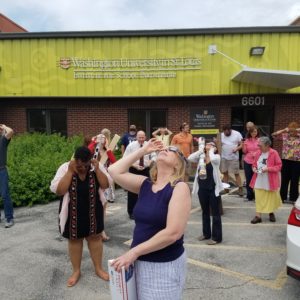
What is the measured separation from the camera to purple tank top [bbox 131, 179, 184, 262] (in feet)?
6.98

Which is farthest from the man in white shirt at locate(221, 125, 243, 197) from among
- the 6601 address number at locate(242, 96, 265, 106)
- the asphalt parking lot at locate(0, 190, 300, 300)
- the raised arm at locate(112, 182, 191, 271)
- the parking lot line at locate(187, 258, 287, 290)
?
the raised arm at locate(112, 182, 191, 271)

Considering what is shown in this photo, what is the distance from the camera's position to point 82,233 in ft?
12.3

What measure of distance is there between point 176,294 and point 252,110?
11.0m

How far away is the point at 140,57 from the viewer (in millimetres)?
11852

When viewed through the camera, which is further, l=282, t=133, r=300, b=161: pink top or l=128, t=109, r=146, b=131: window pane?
l=128, t=109, r=146, b=131: window pane

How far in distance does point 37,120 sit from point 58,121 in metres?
0.86

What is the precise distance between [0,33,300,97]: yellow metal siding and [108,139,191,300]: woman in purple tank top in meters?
9.82

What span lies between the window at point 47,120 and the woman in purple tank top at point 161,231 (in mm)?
11206

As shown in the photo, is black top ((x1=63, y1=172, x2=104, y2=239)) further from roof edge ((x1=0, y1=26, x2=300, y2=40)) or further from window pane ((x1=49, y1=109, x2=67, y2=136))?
window pane ((x1=49, y1=109, x2=67, y2=136))

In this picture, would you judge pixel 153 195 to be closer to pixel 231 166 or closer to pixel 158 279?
pixel 158 279

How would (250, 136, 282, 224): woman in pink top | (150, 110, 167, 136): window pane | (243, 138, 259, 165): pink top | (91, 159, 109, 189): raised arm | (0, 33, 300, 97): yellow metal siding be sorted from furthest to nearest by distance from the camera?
1. (150, 110, 167, 136): window pane
2. (0, 33, 300, 97): yellow metal siding
3. (243, 138, 259, 165): pink top
4. (250, 136, 282, 224): woman in pink top
5. (91, 159, 109, 189): raised arm

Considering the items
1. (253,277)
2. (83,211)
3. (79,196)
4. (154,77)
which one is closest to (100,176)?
(79,196)

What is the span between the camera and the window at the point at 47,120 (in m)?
13.0

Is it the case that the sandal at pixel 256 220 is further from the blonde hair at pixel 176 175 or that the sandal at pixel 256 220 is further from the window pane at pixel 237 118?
the window pane at pixel 237 118
